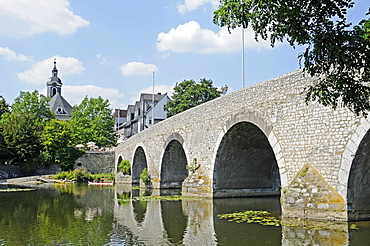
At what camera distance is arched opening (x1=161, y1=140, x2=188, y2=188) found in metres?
22.5

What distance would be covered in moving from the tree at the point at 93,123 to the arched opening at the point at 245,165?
30.1m

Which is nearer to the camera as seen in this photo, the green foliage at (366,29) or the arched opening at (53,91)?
the green foliage at (366,29)

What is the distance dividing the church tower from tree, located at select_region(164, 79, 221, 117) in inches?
1173

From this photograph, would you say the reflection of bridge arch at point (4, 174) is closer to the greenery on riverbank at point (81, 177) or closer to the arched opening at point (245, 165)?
the greenery on riverbank at point (81, 177)

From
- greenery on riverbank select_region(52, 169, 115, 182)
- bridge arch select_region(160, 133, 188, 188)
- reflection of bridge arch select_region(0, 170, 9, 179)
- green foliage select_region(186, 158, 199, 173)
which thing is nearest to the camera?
green foliage select_region(186, 158, 199, 173)

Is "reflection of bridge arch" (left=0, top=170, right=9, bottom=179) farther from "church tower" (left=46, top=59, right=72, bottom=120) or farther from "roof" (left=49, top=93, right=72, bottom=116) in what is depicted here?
"roof" (left=49, top=93, right=72, bottom=116)

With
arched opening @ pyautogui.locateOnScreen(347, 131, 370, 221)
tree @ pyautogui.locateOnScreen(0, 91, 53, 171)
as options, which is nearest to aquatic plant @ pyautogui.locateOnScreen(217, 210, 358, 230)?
arched opening @ pyautogui.locateOnScreen(347, 131, 370, 221)

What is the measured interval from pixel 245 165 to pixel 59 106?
5617 cm

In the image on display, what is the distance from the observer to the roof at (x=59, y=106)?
6619cm

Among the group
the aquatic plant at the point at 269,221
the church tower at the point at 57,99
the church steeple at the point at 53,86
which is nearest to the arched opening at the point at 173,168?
the aquatic plant at the point at 269,221

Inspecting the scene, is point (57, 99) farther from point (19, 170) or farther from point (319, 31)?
point (319, 31)

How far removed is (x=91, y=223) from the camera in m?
10.7

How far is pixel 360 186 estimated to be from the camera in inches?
359

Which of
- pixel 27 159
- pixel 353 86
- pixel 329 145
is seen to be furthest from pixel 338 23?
Answer: pixel 27 159
